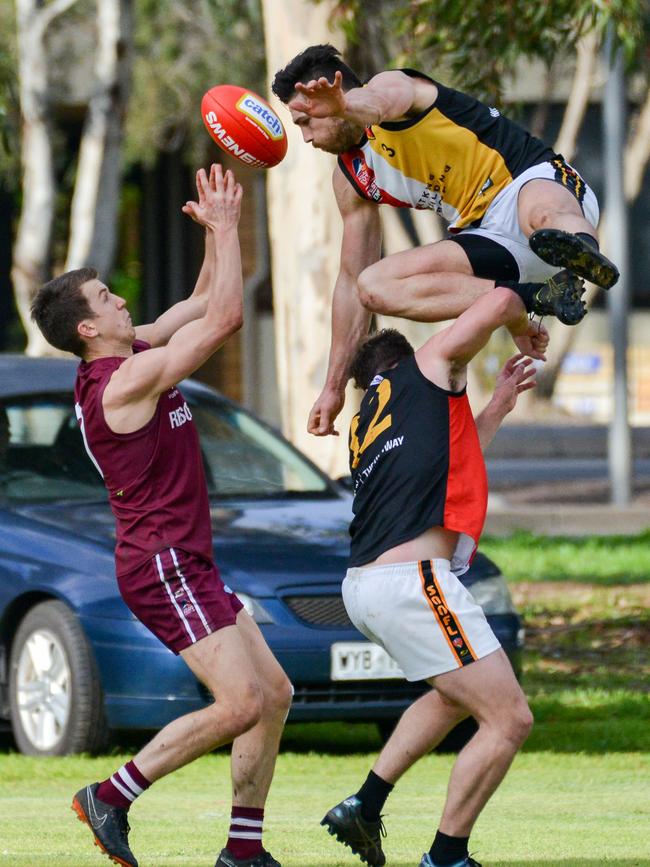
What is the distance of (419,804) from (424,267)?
2843 millimetres

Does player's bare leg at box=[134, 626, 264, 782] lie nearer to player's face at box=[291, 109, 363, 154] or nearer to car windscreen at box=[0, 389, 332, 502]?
player's face at box=[291, 109, 363, 154]

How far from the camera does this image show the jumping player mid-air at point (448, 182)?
6.43m

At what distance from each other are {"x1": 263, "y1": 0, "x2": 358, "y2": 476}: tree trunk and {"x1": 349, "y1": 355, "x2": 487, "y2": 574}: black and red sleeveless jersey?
7446 mm

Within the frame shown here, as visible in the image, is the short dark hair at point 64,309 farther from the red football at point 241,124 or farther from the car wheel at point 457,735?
the car wheel at point 457,735

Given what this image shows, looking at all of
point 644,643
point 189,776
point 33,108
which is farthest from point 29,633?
point 33,108

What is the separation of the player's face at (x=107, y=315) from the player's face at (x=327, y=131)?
85cm

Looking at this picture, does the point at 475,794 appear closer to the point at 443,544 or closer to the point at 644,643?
the point at 443,544

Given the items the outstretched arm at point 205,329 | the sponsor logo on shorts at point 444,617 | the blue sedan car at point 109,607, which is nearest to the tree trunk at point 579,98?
the blue sedan car at point 109,607

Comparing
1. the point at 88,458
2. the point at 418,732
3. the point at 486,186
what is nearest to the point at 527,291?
the point at 486,186

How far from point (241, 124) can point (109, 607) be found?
10.1 feet

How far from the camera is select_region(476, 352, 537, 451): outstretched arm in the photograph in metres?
6.80

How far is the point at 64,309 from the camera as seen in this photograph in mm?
6574

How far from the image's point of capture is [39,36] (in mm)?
19672

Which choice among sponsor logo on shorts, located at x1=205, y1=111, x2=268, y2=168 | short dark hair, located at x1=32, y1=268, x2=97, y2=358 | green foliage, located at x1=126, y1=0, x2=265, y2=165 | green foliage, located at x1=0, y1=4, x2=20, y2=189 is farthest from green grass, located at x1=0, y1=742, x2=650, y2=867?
green foliage, located at x1=126, y1=0, x2=265, y2=165
